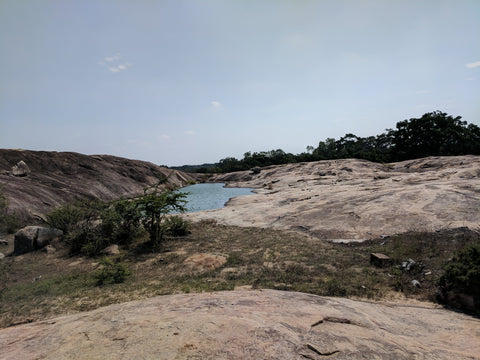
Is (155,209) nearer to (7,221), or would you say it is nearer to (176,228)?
(176,228)

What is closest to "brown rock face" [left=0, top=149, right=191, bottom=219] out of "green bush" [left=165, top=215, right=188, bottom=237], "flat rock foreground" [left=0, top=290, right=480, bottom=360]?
"green bush" [left=165, top=215, right=188, bottom=237]

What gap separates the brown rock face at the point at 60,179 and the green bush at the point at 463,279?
Answer: 61.3ft

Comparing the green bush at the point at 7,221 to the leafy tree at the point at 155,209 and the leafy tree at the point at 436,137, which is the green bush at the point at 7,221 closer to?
the leafy tree at the point at 155,209

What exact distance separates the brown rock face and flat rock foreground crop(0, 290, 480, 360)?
56.8 feet

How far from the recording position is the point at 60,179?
91.2ft

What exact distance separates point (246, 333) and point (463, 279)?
5686 millimetres

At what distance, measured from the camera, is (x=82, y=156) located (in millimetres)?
35625

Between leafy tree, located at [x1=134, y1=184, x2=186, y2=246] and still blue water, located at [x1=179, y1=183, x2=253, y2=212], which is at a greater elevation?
leafy tree, located at [x1=134, y1=184, x2=186, y2=246]

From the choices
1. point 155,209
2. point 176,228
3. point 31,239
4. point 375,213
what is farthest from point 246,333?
point 31,239

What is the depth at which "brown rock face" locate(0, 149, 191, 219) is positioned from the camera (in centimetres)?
1909

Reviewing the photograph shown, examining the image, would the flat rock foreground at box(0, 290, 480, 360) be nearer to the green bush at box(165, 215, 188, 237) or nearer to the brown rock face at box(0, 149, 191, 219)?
the green bush at box(165, 215, 188, 237)

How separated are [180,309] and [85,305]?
3.76 metres

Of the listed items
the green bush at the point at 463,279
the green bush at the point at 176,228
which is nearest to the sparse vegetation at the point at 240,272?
the green bush at the point at 463,279

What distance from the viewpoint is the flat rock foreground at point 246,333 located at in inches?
115
